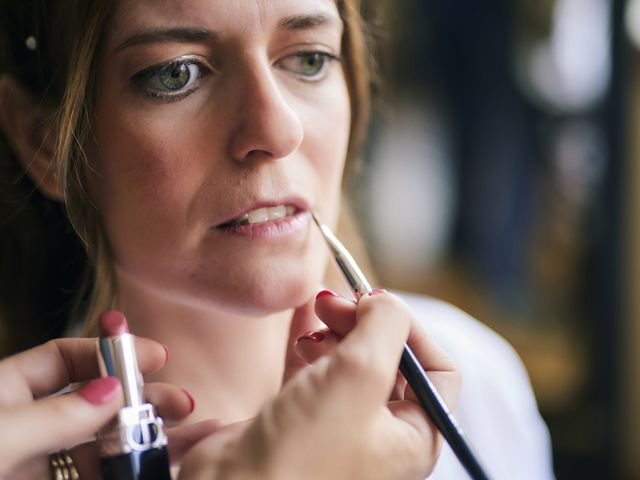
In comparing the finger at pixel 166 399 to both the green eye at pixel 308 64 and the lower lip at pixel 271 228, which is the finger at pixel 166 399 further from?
the green eye at pixel 308 64

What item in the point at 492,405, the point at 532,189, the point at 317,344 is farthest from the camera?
the point at 532,189

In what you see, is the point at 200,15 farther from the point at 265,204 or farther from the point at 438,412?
the point at 438,412

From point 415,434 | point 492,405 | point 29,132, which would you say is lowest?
point 492,405

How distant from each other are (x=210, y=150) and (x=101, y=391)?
0.24 m

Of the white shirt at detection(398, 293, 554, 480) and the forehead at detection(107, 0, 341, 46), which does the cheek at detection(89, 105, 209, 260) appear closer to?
the forehead at detection(107, 0, 341, 46)

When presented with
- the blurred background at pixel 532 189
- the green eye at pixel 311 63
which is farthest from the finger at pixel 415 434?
the blurred background at pixel 532 189

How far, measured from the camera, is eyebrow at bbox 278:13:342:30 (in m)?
0.62

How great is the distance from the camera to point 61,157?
25.1 inches

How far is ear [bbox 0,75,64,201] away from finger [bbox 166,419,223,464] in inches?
11.5

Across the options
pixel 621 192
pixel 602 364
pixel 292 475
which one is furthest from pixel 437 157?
pixel 292 475

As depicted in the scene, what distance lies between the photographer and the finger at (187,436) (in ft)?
1.68

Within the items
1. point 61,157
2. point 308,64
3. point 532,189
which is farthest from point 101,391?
point 532,189

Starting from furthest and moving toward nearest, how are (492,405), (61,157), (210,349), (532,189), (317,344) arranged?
(532,189) < (492,405) < (210,349) < (61,157) < (317,344)

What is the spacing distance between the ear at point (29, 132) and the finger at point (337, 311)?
32 cm
